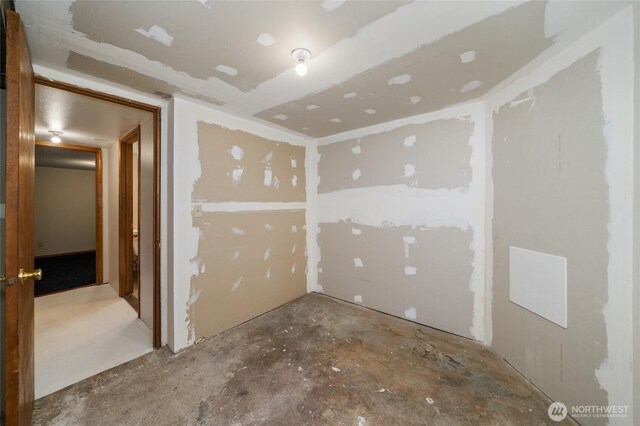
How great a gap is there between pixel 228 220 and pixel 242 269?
0.59m

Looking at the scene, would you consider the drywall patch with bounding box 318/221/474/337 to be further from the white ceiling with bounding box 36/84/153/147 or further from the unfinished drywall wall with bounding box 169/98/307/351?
the white ceiling with bounding box 36/84/153/147

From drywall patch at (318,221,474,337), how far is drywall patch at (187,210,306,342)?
583 mm

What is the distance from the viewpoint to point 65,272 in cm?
441

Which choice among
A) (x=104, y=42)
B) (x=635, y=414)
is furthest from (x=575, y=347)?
(x=104, y=42)

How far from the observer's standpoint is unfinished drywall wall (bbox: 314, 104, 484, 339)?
2.28 meters

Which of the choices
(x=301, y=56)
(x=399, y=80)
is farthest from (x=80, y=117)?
(x=399, y=80)

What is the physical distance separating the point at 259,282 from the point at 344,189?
5.40 feet

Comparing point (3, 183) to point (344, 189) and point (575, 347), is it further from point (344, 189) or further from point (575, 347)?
point (575, 347)

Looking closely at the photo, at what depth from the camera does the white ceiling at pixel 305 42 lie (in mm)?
1145

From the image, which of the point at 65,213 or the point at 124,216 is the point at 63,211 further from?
the point at 124,216

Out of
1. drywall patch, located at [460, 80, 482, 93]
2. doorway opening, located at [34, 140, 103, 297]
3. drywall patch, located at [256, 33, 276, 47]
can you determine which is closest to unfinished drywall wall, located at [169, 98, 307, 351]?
drywall patch, located at [256, 33, 276, 47]

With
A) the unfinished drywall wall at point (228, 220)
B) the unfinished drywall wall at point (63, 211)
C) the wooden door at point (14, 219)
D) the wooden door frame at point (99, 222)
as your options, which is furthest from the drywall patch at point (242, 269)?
the unfinished drywall wall at point (63, 211)

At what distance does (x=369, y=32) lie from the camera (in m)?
1.30

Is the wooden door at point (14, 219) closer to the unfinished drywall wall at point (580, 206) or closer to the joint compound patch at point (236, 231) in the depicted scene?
the joint compound patch at point (236, 231)
